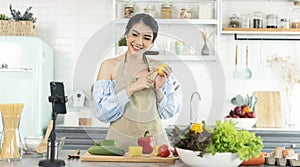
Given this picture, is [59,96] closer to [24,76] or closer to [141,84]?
[141,84]

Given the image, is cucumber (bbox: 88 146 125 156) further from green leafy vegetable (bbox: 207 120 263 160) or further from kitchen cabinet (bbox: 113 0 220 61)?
kitchen cabinet (bbox: 113 0 220 61)

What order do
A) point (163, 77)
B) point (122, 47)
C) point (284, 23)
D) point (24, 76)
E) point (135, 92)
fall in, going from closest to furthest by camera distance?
point (163, 77)
point (135, 92)
point (122, 47)
point (24, 76)
point (284, 23)

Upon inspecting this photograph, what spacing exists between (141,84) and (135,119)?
232 millimetres

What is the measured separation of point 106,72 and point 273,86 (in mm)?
2870

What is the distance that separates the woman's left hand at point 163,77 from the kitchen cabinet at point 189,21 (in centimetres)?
234

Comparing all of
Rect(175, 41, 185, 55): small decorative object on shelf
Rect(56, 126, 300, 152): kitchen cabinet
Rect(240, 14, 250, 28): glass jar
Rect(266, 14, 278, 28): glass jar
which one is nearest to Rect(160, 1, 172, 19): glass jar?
Rect(175, 41, 185, 55): small decorative object on shelf

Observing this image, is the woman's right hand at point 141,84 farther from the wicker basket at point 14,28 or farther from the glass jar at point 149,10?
the glass jar at point 149,10

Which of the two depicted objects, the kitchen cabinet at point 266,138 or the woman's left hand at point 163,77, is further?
the kitchen cabinet at point 266,138

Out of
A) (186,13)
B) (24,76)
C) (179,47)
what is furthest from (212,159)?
(186,13)

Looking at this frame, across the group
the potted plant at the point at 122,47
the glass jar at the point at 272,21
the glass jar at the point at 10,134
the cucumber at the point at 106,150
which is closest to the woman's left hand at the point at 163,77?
the cucumber at the point at 106,150

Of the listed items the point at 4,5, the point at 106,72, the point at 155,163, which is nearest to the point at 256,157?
the point at 155,163

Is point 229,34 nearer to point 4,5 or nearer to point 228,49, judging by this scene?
point 228,49

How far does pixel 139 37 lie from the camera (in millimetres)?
2771

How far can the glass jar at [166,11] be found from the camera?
520 centimetres
